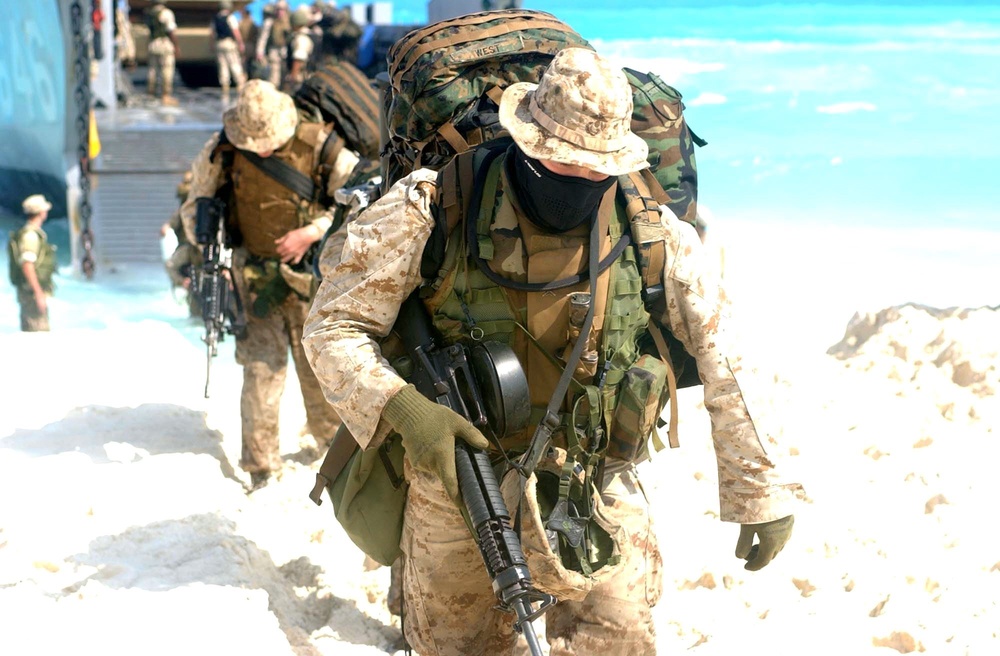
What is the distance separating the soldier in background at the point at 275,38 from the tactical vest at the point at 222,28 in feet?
2.08

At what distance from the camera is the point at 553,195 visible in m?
3.12

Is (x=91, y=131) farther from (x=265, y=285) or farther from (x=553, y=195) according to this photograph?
(x=553, y=195)

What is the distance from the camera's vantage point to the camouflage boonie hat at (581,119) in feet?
9.93

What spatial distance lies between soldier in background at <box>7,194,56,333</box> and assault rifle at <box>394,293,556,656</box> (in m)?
8.75

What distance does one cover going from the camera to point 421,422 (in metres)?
3.10

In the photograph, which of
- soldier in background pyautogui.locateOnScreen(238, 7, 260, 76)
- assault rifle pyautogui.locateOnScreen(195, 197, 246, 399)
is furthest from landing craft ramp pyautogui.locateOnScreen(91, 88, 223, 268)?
assault rifle pyautogui.locateOnScreen(195, 197, 246, 399)

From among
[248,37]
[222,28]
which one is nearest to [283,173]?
[222,28]

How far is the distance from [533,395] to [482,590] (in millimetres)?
585

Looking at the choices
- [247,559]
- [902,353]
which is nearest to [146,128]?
[902,353]

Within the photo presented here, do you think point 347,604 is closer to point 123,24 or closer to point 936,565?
point 936,565

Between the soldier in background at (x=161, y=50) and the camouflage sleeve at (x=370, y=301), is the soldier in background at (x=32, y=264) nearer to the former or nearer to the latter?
the camouflage sleeve at (x=370, y=301)

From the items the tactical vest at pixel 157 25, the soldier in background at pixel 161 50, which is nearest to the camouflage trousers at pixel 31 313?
the soldier in background at pixel 161 50

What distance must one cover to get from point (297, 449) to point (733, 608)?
10.5 feet

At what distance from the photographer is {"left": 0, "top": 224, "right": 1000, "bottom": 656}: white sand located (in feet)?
14.0
